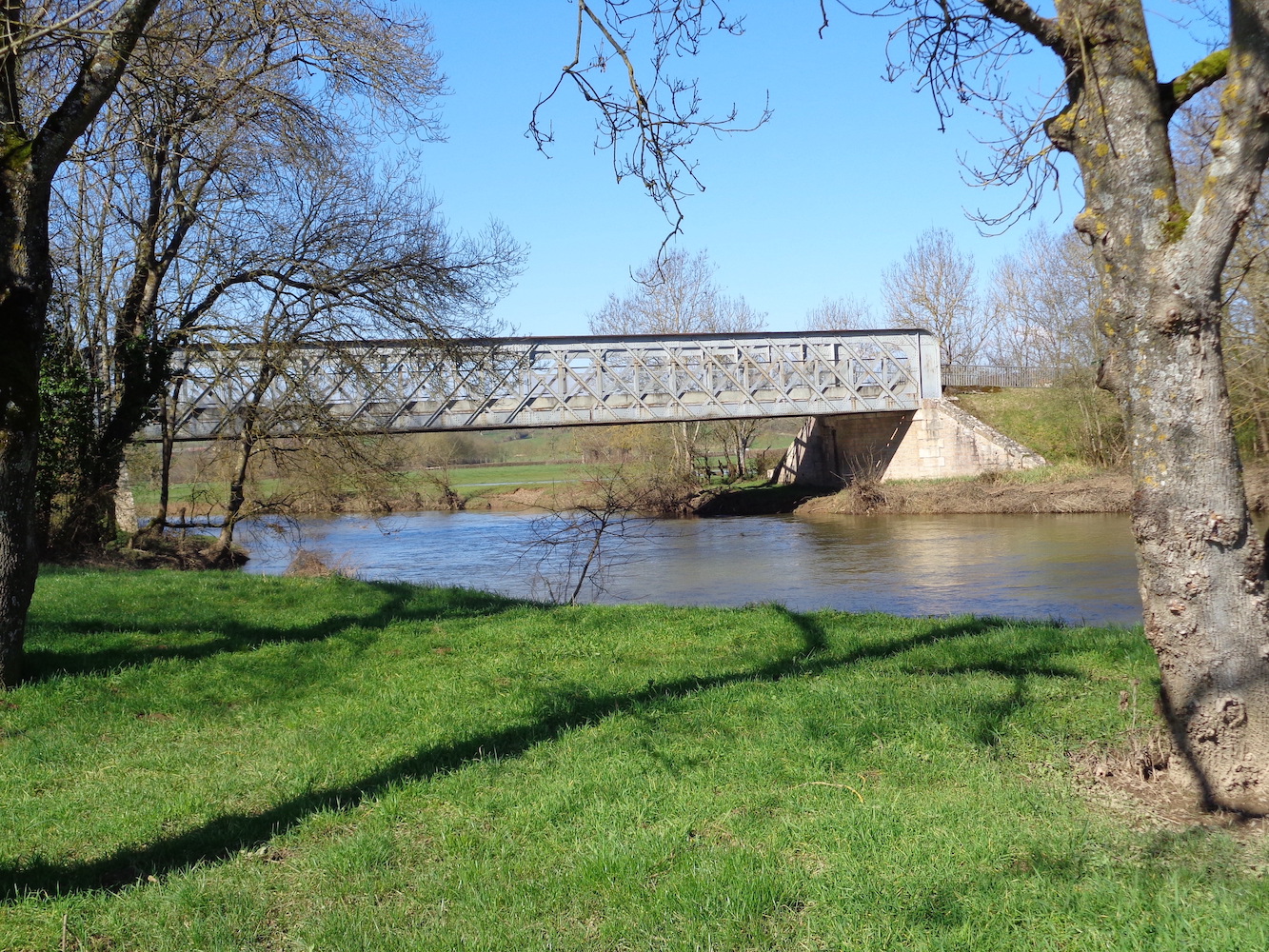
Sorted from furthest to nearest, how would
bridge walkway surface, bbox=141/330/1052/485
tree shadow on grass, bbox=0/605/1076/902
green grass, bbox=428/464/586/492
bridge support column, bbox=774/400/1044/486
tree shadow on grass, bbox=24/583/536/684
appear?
green grass, bbox=428/464/586/492
bridge support column, bbox=774/400/1044/486
bridge walkway surface, bbox=141/330/1052/485
tree shadow on grass, bbox=24/583/536/684
tree shadow on grass, bbox=0/605/1076/902

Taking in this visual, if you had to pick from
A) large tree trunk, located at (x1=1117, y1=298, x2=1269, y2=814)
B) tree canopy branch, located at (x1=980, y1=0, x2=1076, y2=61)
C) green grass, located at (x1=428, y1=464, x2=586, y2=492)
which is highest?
tree canopy branch, located at (x1=980, y1=0, x2=1076, y2=61)

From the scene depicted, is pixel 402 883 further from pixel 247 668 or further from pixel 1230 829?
pixel 247 668

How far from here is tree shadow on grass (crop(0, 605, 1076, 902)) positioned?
434 cm

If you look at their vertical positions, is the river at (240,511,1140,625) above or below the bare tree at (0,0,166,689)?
below

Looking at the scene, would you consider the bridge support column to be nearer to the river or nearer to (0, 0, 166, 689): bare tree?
the river

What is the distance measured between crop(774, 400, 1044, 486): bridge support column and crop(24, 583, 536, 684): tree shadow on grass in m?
28.5

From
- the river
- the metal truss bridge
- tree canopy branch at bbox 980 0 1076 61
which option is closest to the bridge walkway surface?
the metal truss bridge

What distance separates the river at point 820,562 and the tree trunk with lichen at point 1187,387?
853 cm

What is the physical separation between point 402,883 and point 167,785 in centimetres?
214

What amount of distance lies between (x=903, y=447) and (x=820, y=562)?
775 inches

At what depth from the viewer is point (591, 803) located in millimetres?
4855

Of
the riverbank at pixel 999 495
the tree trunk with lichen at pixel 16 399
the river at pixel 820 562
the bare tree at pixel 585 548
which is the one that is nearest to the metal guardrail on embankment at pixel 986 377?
the riverbank at pixel 999 495

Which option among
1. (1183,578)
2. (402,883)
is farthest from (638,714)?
(1183,578)

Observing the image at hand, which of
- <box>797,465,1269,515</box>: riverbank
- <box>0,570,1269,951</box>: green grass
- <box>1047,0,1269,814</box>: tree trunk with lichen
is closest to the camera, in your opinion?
<box>0,570,1269,951</box>: green grass
